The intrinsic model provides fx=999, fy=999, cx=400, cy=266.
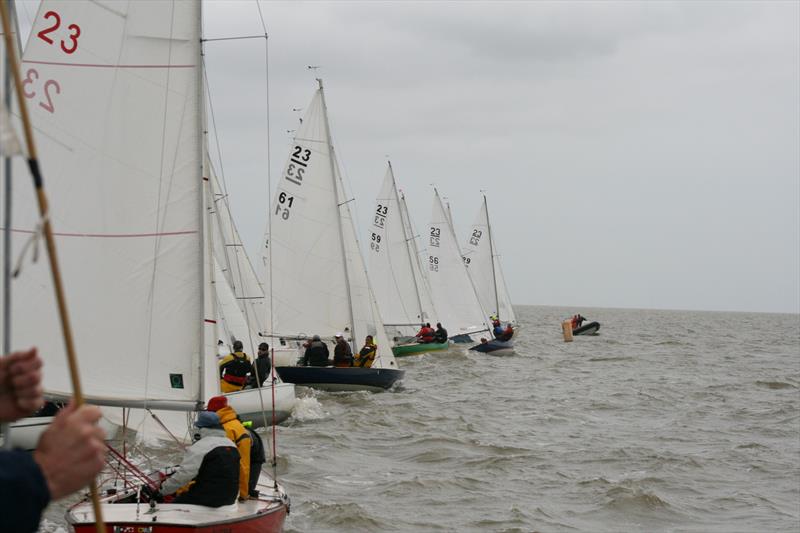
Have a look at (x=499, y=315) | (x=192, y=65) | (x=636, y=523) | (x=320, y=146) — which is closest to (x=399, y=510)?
(x=636, y=523)

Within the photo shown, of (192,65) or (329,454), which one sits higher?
(192,65)

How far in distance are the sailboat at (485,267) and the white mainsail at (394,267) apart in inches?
436

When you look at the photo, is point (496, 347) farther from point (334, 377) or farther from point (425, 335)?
point (334, 377)

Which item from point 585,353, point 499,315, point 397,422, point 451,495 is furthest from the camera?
point 499,315

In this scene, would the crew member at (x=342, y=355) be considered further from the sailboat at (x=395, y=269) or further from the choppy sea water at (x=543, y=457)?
the sailboat at (x=395, y=269)

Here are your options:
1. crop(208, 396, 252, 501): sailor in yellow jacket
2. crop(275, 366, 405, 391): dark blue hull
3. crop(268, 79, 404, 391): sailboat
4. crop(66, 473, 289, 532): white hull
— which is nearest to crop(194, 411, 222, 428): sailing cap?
crop(208, 396, 252, 501): sailor in yellow jacket

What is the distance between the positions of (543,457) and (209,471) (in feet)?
27.5

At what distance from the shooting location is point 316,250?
81.7 ft

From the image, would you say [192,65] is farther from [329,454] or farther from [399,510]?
[329,454]

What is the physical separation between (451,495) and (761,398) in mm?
14959

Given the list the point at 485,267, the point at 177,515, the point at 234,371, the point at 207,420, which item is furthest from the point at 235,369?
the point at 485,267

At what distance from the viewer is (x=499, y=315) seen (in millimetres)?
50500

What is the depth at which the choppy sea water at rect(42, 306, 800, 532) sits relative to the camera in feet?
36.9

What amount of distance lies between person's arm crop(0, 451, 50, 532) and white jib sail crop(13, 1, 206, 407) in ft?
20.7
